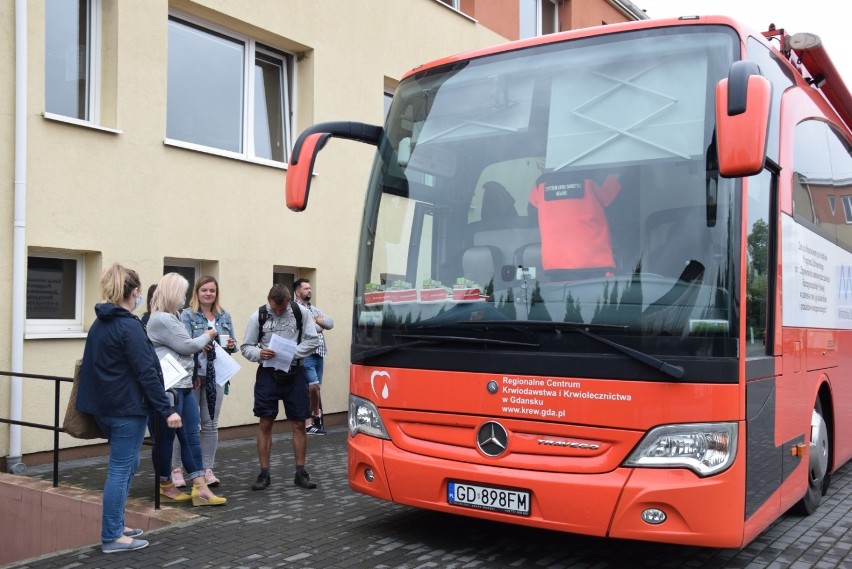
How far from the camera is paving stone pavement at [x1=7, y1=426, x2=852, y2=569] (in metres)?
5.18

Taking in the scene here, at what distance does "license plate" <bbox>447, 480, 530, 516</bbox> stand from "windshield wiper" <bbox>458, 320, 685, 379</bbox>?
919 mm

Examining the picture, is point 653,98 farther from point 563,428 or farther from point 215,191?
point 215,191

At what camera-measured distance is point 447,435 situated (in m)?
5.16

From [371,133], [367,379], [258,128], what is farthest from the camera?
[258,128]

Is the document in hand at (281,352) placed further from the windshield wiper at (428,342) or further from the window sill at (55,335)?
the window sill at (55,335)

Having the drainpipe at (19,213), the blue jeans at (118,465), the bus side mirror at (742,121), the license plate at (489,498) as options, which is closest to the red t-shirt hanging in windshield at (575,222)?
the bus side mirror at (742,121)

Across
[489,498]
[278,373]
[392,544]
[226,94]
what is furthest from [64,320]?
[489,498]

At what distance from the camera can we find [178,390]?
664 centimetres

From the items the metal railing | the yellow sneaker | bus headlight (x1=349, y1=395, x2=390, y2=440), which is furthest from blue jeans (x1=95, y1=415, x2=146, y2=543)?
bus headlight (x1=349, y1=395, x2=390, y2=440)

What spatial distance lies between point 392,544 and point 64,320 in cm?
481

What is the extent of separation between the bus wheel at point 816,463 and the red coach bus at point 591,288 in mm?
396

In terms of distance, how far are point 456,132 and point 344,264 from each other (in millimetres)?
6496

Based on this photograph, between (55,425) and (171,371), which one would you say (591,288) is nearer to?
(171,371)

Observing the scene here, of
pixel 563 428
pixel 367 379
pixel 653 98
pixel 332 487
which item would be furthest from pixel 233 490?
pixel 653 98
